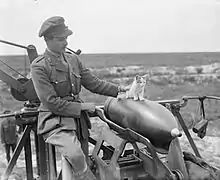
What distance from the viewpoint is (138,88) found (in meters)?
3.04

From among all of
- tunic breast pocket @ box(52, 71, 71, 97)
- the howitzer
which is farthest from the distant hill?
the howitzer

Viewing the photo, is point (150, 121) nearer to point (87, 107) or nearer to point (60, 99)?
point (87, 107)

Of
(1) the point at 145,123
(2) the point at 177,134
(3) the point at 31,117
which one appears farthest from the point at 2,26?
(2) the point at 177,134

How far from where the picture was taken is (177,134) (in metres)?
2.65

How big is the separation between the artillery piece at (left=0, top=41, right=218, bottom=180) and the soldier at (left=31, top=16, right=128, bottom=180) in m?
0.22

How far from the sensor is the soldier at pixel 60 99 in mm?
2914

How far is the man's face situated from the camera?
10.0 ft

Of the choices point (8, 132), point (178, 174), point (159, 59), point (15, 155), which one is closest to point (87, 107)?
point (178, 174)

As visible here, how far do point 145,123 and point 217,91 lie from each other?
15.1 meters

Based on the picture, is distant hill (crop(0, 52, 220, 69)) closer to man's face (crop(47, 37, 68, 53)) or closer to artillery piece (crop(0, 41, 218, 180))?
artillery piece (crop(0, 41, 218, 180))

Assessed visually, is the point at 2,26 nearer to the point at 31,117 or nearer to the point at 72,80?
the point at 31,117

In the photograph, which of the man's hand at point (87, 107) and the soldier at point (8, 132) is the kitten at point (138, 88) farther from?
the soldier at point (8, 132)

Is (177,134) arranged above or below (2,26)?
below

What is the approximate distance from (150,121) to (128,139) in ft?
0.90
